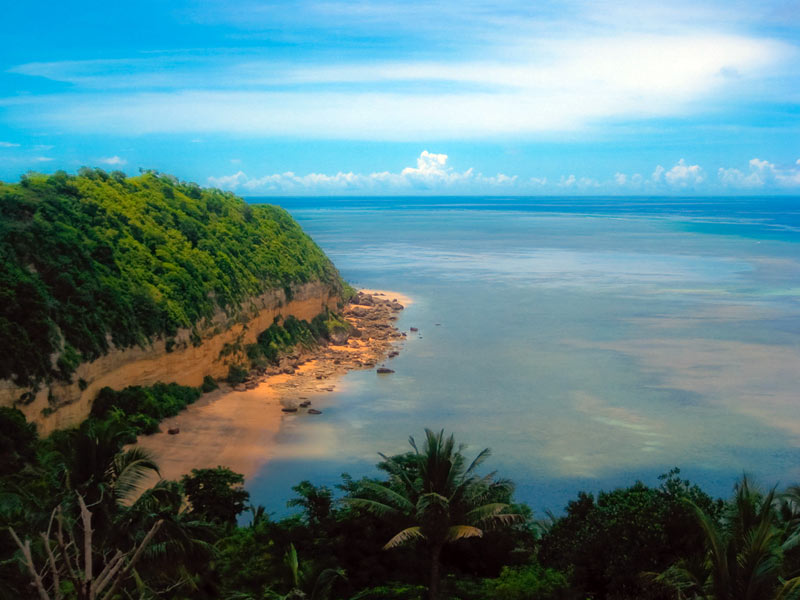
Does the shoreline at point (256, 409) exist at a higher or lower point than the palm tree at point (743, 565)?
lower

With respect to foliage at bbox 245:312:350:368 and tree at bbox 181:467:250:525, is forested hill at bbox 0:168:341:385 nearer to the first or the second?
foliage at bbox 245:312:350:368

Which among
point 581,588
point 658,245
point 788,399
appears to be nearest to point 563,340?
point 788,399

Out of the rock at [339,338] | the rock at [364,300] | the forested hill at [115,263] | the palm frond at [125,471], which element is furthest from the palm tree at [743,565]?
the rock at [364,300]

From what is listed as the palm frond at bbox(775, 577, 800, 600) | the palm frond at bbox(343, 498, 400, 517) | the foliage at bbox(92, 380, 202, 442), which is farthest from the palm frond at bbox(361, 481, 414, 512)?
the foliage at bbox(92, 380, 202, 442)

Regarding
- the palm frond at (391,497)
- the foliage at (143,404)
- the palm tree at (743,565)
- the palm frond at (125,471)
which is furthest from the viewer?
the foliage at (143,404)

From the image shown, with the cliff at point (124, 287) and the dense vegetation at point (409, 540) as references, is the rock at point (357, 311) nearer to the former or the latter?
the cliff at point (124, 287)

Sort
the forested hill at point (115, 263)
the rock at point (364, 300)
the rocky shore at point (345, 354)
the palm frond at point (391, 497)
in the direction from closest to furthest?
the palm frond at point (391, 497), the forested hill at point (115, 263), the rocky shore at point (345, 354), the rock at point (364, 300)
